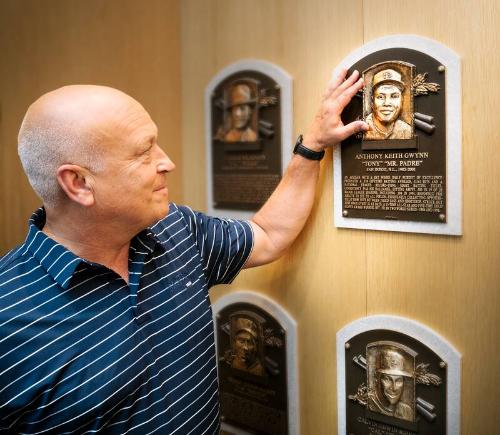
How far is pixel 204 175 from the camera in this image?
6.86ft

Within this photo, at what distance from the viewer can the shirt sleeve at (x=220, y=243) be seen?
1701mm

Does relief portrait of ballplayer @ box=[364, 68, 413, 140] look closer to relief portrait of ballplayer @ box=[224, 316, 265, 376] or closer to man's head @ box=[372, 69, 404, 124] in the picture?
man's head @ box=[372, 69, 404, 124]

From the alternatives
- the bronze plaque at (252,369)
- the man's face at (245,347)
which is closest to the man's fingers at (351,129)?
the bronze plaque at (252,369)

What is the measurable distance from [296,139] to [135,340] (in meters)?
0.83

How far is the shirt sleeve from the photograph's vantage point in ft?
5.58

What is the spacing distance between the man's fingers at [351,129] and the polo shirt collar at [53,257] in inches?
31.7

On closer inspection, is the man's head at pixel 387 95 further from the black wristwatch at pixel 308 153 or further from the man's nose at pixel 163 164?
the man's nose at pixel 163 164

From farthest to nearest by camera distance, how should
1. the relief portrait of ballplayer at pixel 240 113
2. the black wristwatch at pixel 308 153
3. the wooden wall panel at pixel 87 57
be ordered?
the wooden wall panel at pixel 87 57 < the relief portrait of ballplayer at pixel 240 113 < the black wristwatch at pixel 308 153

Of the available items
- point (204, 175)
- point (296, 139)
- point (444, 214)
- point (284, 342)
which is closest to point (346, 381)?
point (284, 342)

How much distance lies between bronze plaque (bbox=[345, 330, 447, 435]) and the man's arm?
1.31 ft

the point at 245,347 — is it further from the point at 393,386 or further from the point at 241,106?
the point at 241,106

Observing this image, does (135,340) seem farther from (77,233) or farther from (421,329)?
(421,329)

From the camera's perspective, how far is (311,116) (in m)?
1.71

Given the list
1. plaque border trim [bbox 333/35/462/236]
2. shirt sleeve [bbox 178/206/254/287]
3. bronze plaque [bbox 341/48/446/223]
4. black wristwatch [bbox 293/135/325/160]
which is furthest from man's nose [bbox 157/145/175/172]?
plaque border trim [bbox 333/35/462/236]
